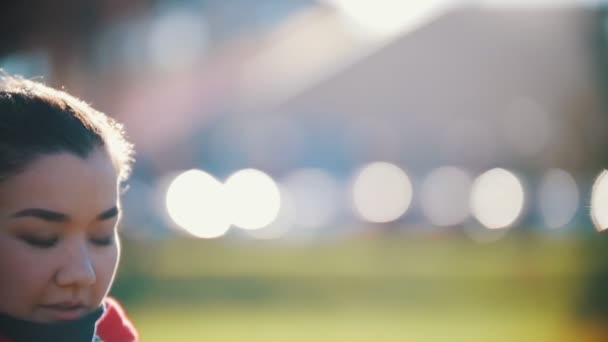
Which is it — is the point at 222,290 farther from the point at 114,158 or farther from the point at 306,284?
the point at 114,158

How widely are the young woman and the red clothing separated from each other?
0.52ft

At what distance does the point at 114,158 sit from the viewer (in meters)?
2.21

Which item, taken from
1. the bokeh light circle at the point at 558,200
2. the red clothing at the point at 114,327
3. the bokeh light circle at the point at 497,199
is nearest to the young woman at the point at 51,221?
the red clothing at the point at 114,327

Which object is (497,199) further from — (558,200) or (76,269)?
(76,269)

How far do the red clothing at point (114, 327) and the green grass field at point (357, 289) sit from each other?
5.48m

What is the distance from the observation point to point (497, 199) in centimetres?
2088

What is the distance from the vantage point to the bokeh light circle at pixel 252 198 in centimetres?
2030

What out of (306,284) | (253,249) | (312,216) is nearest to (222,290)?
(306,284)

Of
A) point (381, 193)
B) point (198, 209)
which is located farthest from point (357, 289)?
point (381, 193)

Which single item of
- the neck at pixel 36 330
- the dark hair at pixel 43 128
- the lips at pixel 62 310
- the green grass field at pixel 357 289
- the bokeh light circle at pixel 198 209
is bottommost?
the neck at pixel 36 330

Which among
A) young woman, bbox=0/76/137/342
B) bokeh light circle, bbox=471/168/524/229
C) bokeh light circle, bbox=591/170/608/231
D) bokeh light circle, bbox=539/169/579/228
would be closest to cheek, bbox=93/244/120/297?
young woman, bbox=0/76/137/342

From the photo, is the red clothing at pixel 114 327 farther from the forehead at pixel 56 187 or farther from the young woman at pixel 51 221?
the forehead at pixel 56 187

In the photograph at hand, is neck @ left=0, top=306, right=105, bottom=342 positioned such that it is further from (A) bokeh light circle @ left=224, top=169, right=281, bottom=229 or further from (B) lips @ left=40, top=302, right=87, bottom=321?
(A) bokeh light circle @ left=224, top=169, right=281, bottom=229

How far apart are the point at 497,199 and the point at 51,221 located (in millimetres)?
19262
